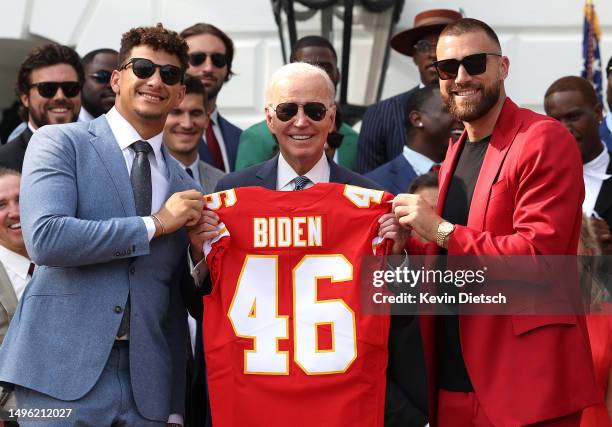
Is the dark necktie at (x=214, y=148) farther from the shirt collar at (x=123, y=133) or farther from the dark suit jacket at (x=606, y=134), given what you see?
the dark suit jacket at (x=606, y=134)

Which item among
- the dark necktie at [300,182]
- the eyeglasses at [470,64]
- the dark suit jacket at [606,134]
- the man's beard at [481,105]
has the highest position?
the eyeglasses at [470,64]

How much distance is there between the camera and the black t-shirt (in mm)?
4871

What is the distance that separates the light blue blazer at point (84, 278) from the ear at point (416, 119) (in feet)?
9.21

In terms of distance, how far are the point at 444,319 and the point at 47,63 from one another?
3377 millimetres

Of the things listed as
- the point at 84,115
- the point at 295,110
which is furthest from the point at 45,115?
the point at 295,110

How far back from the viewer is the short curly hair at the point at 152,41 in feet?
16.4

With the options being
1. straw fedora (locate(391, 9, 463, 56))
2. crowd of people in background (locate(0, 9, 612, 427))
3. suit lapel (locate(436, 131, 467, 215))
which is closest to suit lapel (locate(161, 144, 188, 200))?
crowd of people in background (locate(0, 9, 612, 427))

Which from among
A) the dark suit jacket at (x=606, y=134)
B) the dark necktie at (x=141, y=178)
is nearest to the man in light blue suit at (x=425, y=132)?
the dark suit jacket at (x=606, y=134)

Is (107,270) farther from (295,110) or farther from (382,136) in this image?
(382,136)

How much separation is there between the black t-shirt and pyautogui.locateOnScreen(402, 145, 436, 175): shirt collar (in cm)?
197

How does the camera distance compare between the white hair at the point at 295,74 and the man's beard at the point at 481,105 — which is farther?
the white hair at the point at 295,74

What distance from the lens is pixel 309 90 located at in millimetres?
5176

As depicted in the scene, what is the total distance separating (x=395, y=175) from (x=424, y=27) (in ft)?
5.76

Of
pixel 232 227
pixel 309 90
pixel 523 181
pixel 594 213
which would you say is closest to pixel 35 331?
pixel 232 227
